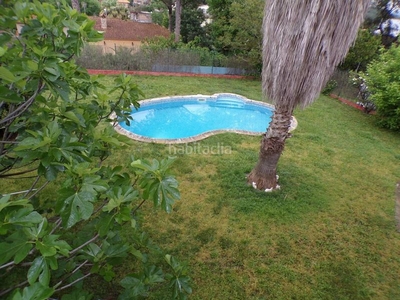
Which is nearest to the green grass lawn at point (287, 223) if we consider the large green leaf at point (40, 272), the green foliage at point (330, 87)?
the large green leaf at point (40, 272)

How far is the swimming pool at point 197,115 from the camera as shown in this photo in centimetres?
1147

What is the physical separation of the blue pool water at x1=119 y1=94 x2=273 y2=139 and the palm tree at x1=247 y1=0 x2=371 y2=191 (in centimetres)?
663

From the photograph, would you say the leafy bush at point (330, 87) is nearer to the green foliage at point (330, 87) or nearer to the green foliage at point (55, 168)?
the green foliage at point (330, 87)

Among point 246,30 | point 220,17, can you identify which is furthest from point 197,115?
point 220,17

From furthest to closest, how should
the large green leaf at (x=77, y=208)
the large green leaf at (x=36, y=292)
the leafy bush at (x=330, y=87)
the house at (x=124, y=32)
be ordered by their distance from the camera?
the house at (x=124, y=32)
the leafy bush at (x=330, y=87)
the large green leaf at (x=77, y=208)
the large green leaf at (x=36, y=292)

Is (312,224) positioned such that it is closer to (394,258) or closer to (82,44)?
(394,258)

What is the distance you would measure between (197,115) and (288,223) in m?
8.49

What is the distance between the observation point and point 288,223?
5.14 m

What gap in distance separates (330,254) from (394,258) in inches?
48.1

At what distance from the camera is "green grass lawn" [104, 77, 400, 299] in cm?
402

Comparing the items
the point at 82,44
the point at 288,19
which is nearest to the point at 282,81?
the point at 288,19

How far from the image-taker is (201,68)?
17.2 m

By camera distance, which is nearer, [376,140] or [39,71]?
[39,71]

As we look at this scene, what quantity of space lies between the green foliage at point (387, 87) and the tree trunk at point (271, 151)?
6823mm
